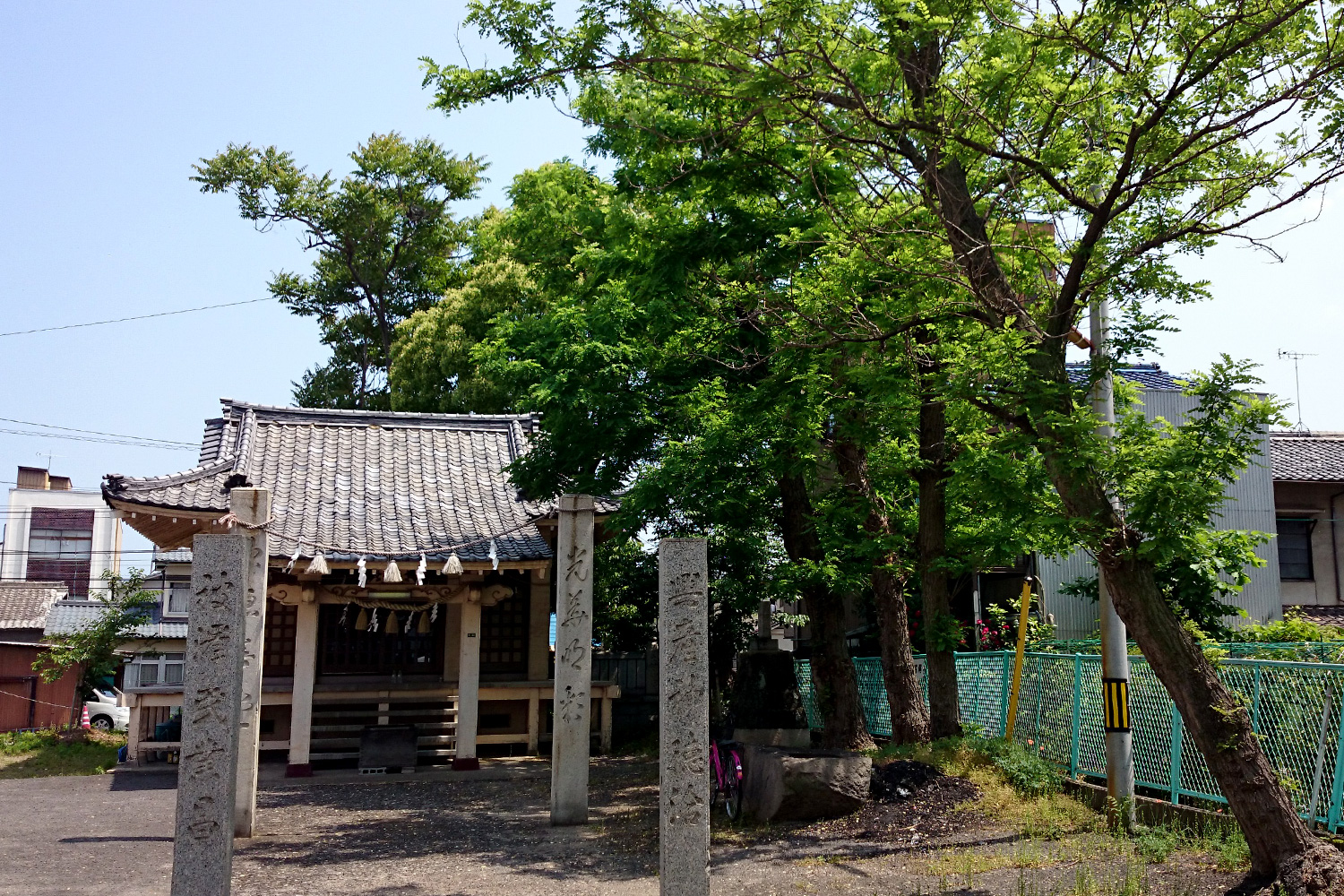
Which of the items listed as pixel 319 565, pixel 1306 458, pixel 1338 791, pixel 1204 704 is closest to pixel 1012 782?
pixel 1338 791

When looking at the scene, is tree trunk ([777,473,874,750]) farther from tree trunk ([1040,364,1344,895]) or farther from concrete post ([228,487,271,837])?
concrete post ([228,487,271,837])

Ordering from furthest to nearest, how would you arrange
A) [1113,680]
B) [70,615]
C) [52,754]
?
[70,615], [52,754], [1113,680]

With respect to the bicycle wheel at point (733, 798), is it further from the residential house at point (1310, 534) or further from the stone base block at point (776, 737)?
the residential house at point (1310, 534)

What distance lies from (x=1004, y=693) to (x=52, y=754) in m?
19.2

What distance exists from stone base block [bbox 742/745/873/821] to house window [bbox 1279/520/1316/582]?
18.1m

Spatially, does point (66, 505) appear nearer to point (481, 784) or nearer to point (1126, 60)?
point (481, 784)

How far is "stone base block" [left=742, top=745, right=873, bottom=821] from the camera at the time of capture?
36.1 feet

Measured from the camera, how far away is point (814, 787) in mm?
10992

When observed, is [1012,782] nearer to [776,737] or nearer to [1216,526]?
[776,737]

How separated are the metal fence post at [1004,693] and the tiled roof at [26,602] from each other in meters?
31.0

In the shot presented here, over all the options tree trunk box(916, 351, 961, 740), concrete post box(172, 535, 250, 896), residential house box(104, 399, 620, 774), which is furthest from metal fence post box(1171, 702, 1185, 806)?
residential house box(104, 399, 620, 774)

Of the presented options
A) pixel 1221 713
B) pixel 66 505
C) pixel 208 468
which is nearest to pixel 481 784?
pixel 208 468

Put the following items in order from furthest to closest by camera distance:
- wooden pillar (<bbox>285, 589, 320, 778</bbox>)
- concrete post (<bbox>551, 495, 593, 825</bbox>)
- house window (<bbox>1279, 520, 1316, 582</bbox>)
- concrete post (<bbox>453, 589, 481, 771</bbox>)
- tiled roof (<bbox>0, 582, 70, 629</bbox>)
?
tiled roof (<bbox>0, 582, 70, 629</bbox>)
house window (<bbox>1279, 520, 1316, 582</bbox>)
concrete post (<bbox>453, 589, 481, 771</bbox>)
wooden pillar (<bbox>285, 589, 320, 778</bbox>)
concrete post (<bbox>551, 495, 593, 825</bbox>)

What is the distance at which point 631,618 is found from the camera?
23.6m
